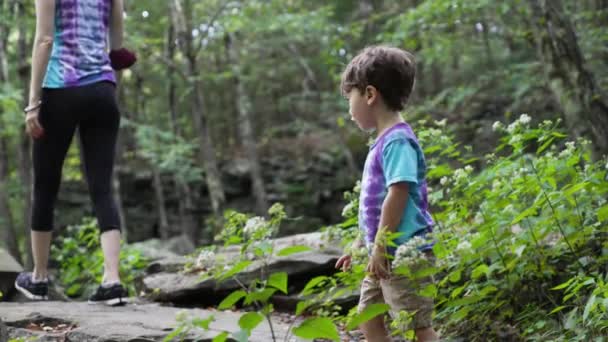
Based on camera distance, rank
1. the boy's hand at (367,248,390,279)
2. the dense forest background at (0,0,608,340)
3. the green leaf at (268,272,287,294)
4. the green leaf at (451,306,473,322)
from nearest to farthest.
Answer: the green leaf at (268,272,287,294)
the boy's hand at (367,248,390,279)
the green leaf at (451,306,473,322)
the dense forest background at (0,0,608,340)

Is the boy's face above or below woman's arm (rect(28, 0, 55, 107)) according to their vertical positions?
below

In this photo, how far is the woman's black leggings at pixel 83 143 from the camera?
4.22 m

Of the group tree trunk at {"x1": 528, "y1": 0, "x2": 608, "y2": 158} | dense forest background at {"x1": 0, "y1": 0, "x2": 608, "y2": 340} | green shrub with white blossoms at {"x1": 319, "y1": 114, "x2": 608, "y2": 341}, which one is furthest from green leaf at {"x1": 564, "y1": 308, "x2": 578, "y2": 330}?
tree trunk at {"x1": 528, "y1": 0, "x2": 608, "y2": 158}

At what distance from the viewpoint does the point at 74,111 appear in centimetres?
424

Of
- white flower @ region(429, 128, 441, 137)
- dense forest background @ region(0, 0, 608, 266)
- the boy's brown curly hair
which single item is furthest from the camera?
dense forest background @ region(0, 0, 608, 266)

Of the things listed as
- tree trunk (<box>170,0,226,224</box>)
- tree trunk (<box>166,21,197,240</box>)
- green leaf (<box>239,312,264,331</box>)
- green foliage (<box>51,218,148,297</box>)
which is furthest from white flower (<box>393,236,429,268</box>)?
tree trunk (<box>166,21,197,240</box>)

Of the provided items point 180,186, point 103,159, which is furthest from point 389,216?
point 180,186

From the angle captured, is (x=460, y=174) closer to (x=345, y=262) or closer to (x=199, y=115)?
(x=345, y=262)

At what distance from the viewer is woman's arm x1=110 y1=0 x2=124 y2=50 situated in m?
4.64

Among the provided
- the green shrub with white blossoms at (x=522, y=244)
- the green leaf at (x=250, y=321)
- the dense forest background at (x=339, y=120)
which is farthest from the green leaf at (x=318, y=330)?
the dense forest background at (x=339, y=120)

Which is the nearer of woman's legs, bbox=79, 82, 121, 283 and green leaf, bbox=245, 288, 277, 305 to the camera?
green leaf, bbox=245, 288, 277, 305

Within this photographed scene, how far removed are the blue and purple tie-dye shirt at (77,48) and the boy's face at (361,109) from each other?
214 centimetres

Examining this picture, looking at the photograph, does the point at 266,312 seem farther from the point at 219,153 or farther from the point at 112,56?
the point at 219,153

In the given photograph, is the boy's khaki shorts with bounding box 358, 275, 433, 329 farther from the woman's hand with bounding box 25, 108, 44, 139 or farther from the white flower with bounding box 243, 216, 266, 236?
the woman's hand with bounding box 25, 108, 44, 139
